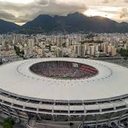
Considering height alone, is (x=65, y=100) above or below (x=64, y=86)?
below

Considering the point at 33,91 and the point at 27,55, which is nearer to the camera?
the point at 33,91

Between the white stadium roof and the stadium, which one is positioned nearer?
the stadium

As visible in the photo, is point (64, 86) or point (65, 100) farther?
point (64, 86)

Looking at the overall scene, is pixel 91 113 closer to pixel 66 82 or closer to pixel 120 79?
pixel 66 82

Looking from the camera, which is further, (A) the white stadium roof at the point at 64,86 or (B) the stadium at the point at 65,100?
(A) the white stadium roof at the point at 64,86

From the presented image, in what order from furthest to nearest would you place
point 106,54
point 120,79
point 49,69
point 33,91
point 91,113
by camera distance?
1. point 106,54
2. point 49,69
3. point 120,79
4. point 33,91
5. point 91,113

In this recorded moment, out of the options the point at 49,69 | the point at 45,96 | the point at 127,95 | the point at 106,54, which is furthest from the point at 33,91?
the point at 106,54
